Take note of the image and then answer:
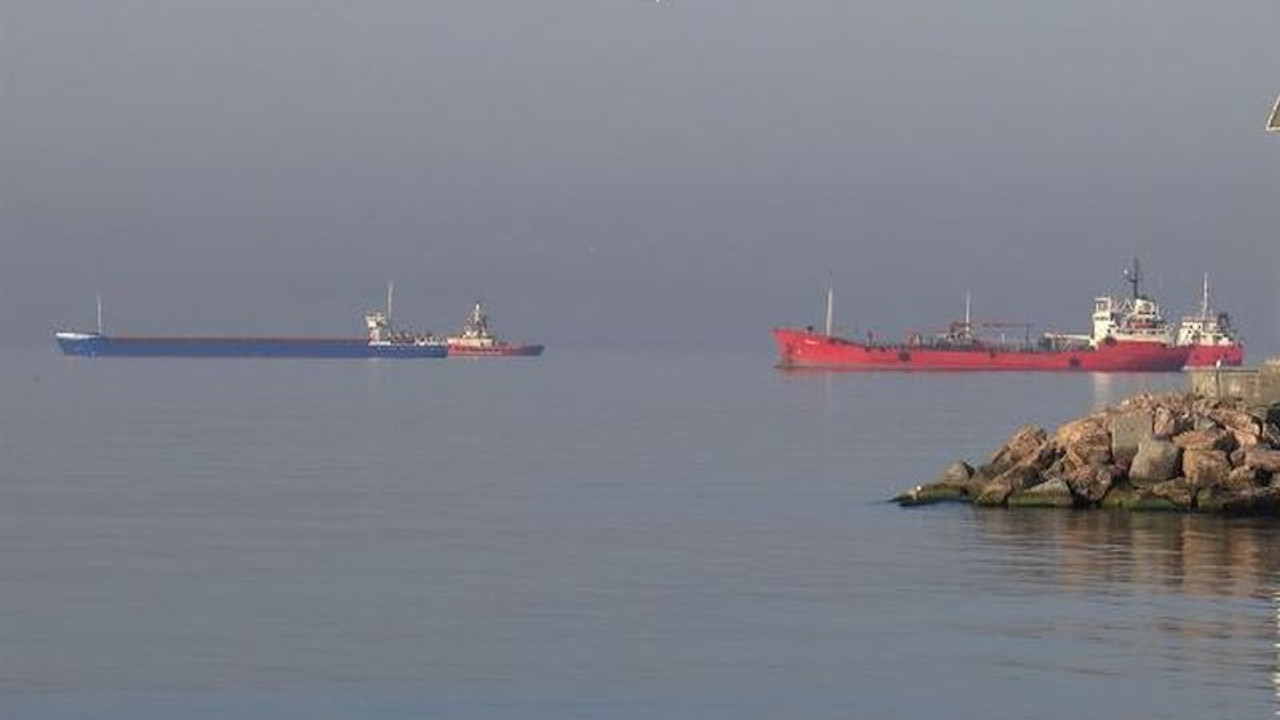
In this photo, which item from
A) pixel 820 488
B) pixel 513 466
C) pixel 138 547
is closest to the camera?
pixel 138 547

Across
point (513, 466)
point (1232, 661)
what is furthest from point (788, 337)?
point (1232, 661)

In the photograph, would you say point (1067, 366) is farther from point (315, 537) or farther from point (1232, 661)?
point (1232, 661)

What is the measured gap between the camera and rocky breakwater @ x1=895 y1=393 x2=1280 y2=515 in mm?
36750

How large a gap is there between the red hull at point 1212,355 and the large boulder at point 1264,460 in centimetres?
11972

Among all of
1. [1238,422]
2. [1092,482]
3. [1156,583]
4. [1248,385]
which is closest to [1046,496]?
[1092,482]

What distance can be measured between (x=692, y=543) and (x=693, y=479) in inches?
589

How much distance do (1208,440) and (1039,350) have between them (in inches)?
5080

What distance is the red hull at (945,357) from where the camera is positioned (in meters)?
156

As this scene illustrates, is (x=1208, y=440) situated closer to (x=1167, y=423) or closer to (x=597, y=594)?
(x=1167, y=423)

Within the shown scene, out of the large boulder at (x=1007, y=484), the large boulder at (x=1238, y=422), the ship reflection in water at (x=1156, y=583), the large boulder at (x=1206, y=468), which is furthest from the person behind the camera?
the large boulder at (x=1007, y=484)

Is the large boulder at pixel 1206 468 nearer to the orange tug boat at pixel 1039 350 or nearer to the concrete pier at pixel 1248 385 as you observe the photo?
the concrete pier at pixel 1248 385

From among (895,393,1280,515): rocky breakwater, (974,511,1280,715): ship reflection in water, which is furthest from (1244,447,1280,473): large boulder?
(974,511,1280,715): ship reflection in water

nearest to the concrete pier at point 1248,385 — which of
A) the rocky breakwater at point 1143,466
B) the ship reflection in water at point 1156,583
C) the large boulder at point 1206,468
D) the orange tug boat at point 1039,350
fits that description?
the rocky breakwater at point 1143,466

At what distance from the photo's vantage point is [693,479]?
48562mm
